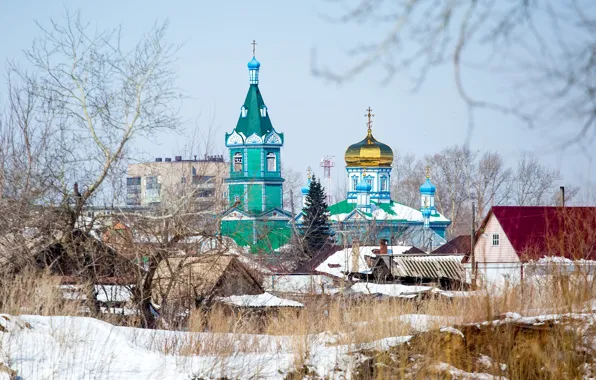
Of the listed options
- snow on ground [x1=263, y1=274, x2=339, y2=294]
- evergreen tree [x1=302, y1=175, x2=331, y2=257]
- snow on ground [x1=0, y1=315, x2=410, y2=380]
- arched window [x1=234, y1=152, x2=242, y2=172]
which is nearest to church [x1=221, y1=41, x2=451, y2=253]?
arched window [x1=234, y1=152, x2=242, y2=172]

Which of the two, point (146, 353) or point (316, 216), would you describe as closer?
point (146, 353)

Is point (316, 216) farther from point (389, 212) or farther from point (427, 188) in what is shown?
point (427, 188)

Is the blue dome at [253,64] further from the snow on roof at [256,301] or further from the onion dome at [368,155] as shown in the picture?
the snow on roof at [256,301]

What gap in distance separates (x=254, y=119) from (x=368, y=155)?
32.1 feet

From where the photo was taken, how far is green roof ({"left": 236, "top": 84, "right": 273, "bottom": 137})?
222 feet

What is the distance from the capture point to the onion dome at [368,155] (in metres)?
71.8

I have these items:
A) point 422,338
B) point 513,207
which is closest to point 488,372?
point 422,338

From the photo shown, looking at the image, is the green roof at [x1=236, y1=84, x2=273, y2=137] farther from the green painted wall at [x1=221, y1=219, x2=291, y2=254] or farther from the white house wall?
the white house wall

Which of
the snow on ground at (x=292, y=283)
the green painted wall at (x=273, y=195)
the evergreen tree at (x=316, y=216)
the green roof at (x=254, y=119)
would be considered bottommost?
the snow on ground at (x=292, y=283)

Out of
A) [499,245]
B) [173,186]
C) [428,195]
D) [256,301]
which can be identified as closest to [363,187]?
[428,195]

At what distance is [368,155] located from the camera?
2830 inches

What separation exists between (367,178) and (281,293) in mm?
46659

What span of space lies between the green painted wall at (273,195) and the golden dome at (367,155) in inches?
303

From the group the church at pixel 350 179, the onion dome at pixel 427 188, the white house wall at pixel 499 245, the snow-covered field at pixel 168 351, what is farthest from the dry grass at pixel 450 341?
the onion dome at pixel 427 188
